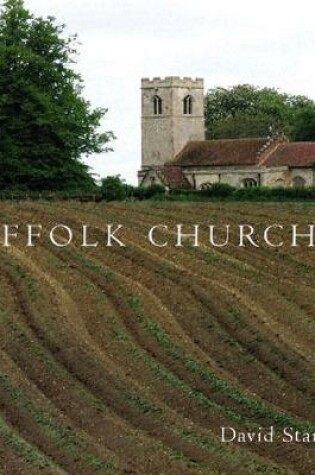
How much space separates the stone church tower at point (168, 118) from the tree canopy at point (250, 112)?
863 centimetres

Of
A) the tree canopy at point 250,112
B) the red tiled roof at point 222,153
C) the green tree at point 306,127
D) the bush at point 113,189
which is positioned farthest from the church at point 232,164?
the bush at point 113,189

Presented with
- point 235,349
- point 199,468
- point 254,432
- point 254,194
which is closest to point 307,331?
point 235,349

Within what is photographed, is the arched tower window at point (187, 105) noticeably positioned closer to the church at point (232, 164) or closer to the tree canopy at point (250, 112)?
the church at point (232, 164)

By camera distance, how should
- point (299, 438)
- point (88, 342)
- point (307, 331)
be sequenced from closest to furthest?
point (299, 438)
point (88, 342)
point (307, 331)

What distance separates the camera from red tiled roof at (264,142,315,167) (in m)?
96.0

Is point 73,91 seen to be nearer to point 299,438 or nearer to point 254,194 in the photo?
point 254,194

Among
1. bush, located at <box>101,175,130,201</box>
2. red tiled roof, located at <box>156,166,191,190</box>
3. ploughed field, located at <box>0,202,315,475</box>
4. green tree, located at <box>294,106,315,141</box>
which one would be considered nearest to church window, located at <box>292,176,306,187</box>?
red tiled roof, located at <box>156,166,191,190</box>

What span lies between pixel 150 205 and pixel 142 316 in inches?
977

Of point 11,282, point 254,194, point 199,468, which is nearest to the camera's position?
point 199,468

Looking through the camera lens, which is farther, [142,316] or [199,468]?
[142,316]

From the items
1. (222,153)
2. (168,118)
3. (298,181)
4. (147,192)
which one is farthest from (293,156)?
(147,192)

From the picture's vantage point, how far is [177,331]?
102 ft

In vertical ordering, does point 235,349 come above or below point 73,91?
below

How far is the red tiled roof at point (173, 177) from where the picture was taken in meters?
96.8
